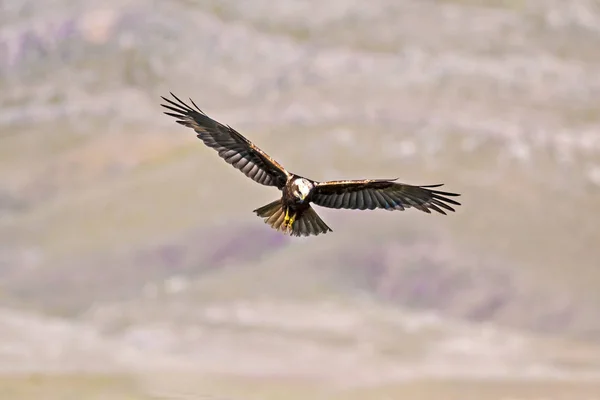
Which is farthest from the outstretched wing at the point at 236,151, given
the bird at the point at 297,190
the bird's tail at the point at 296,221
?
the bird's tail at the point at 296,221

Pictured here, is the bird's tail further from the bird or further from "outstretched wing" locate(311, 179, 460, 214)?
"outstretched wing" locate(311, 179, 460, 214)

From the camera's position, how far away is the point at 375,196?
72.6ft

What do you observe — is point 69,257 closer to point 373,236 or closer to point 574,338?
point 373,236

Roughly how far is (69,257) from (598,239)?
145 ft

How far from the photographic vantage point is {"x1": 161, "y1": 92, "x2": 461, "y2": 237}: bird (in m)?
21.4

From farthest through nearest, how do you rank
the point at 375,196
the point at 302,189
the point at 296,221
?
the point at 375,196 → the point at 296,221 → the point at 302,189

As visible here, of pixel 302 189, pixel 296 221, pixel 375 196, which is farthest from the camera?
pixel 375 196

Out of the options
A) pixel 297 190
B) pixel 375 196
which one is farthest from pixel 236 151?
pixel 375 196

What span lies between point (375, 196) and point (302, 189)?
4.72 ft

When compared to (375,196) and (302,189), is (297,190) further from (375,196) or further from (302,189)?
(375,196)

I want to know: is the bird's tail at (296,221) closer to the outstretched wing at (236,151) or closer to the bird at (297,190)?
the bird at (297,190)

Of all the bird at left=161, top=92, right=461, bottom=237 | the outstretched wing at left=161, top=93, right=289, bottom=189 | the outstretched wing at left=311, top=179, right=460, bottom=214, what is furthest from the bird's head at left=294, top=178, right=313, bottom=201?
the outstretched wing at left=161, top=93, right=289, bottom=189

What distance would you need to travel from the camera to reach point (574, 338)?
11200 cm

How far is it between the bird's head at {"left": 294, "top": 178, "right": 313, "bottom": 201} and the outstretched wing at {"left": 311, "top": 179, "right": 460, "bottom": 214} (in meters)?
0.32
